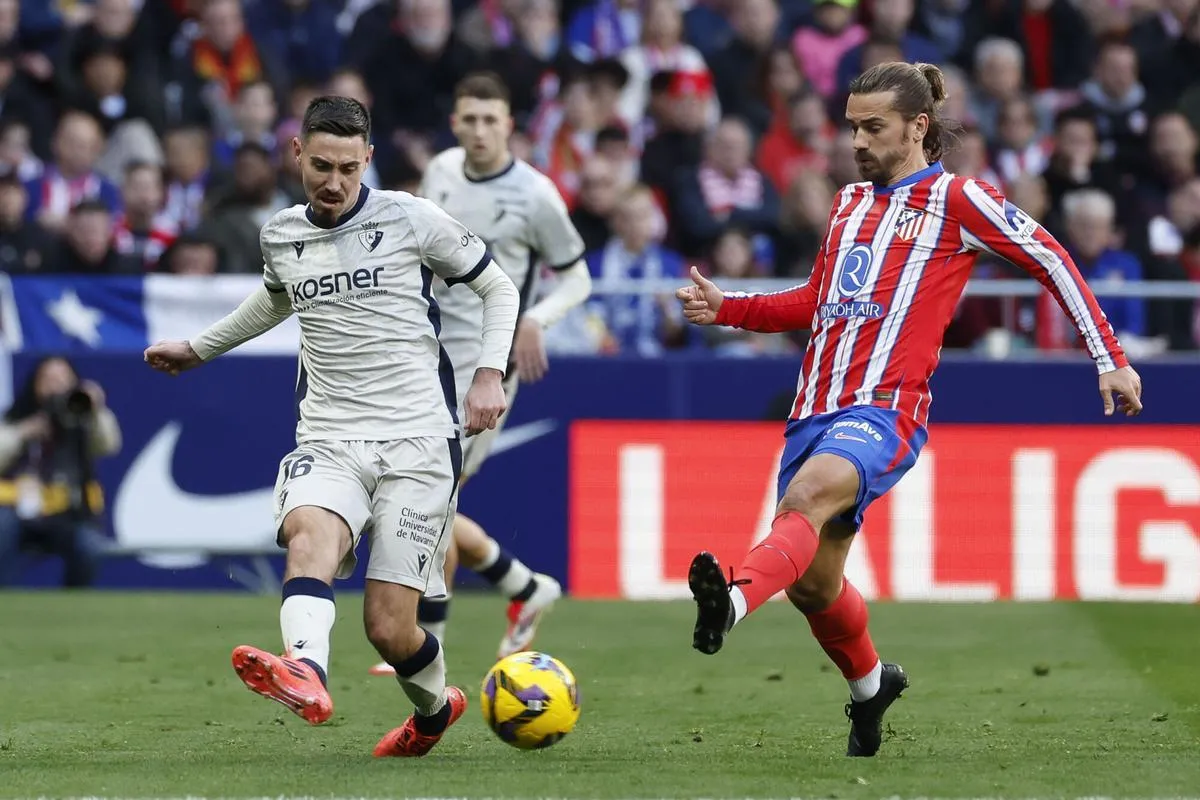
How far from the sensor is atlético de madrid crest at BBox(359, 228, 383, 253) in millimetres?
6582

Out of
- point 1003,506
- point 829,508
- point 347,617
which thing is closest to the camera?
point 829,508

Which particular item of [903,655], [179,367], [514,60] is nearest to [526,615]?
[903,655]

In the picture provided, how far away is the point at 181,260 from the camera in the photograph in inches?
520

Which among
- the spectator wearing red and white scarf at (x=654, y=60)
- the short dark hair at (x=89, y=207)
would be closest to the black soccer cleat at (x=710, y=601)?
the short dark hair at (x=89, y=207)

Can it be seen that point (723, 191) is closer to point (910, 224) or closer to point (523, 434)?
point (523, 434)

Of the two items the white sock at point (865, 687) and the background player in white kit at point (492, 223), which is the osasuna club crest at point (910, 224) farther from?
the background player in white kit at point (492, 223)

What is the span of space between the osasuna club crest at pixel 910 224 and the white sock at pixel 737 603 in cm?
139

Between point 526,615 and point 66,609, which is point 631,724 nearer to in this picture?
point 526,615

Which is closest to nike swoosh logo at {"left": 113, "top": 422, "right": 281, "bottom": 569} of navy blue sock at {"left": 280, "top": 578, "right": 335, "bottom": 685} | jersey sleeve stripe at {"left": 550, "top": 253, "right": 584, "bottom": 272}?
jersey sleeve stripe at {"left": 550, "top": 253, "right": 584, "bottom": 272}

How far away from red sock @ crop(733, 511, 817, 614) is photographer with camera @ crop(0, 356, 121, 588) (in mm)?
7281

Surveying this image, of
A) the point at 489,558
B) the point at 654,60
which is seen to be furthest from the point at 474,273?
the point at 654,60

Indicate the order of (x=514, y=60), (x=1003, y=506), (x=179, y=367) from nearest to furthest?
1. (x=179, y=367)
2. (x=1003, y=506)
3. (x=514, y=60)

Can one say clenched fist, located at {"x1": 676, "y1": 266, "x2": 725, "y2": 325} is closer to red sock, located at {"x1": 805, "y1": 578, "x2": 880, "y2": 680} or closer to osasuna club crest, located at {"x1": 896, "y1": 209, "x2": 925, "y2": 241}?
osasuna club crest, located at {"x1": 896, "y1": 209, "x2": 925, "y2": 241}

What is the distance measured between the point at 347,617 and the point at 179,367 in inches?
179
